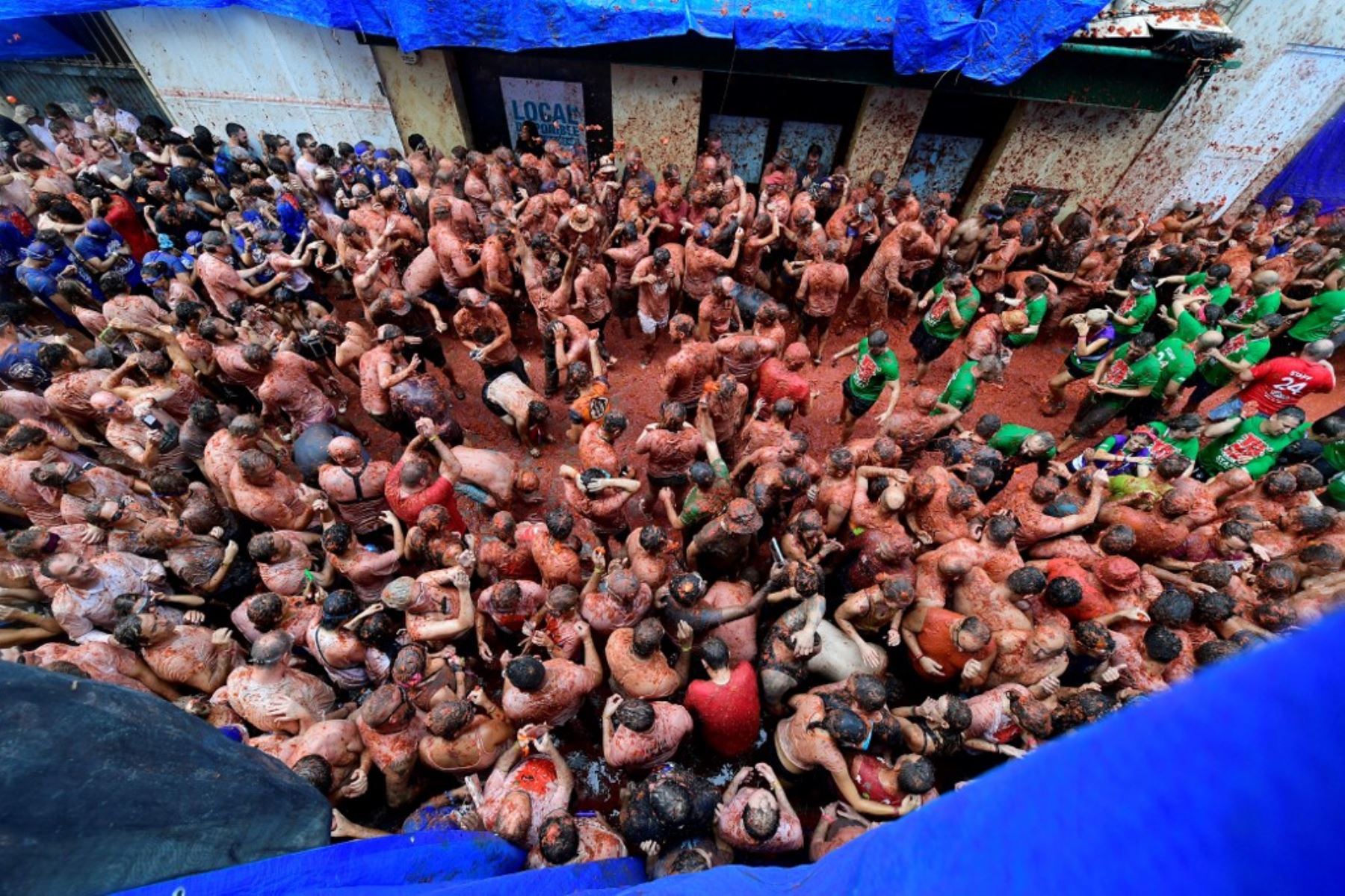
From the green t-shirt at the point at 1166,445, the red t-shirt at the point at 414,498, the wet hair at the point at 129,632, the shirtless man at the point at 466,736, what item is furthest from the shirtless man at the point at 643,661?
the green t-shirt at the point at 1166,445

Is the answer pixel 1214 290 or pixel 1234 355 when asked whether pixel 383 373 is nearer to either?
pixel 1234 355

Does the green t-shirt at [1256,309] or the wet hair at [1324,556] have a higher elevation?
the green t-shirt at [1256,309]

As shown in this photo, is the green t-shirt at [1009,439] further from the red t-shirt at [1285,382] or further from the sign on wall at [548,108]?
the sign on wall at [548,108]

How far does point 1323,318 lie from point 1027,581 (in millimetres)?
6518

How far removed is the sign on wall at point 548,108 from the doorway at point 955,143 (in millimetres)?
6679

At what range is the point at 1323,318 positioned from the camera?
6.96 meters

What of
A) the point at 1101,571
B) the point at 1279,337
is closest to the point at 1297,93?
the point at 1279,337

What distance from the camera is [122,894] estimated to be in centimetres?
184

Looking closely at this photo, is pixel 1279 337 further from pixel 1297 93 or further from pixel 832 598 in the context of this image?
pixel 832 598

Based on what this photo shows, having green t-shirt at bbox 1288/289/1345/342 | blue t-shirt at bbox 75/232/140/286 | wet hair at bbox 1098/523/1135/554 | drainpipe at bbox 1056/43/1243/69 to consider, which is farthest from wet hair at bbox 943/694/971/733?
blue t-shirt at bbox 75/232/140/286

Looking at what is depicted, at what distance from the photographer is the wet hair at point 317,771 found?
3441 millimetres

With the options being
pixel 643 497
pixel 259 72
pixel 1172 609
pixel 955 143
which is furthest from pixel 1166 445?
pixel 259 72

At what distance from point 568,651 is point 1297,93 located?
14.6 meters

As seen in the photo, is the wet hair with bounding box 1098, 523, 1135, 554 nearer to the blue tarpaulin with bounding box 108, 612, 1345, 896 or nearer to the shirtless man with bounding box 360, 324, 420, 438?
the blue tarpaulin with bounding box 108, 612, 1345, 896
